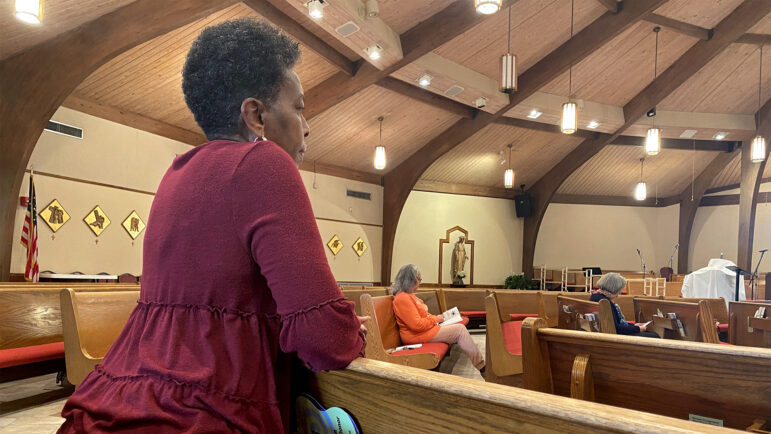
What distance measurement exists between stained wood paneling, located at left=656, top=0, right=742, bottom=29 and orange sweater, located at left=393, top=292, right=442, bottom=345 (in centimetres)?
622

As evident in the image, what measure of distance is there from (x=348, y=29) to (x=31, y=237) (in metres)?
4.33

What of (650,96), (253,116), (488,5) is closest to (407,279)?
(488,5)

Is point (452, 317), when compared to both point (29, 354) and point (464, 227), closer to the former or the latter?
point (29, 354)

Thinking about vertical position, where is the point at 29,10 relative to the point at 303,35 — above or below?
below

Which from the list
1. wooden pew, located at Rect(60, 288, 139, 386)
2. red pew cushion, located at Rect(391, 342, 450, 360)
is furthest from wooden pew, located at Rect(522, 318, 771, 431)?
red pew cushion, located at Rect(391, 342, 450, 360)

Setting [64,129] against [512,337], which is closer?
[512,337]

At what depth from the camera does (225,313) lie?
814 millimetres

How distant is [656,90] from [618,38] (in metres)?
1.86

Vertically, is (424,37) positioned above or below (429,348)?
above

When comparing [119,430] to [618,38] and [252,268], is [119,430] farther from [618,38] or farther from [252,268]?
[618,38]

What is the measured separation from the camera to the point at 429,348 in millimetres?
4344

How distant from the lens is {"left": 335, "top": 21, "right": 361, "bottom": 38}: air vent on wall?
5.82 m

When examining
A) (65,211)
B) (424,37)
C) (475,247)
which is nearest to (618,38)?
(424,37)

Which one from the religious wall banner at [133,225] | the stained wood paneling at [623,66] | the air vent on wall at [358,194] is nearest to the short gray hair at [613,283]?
the stained wood paneling at [623,66]
